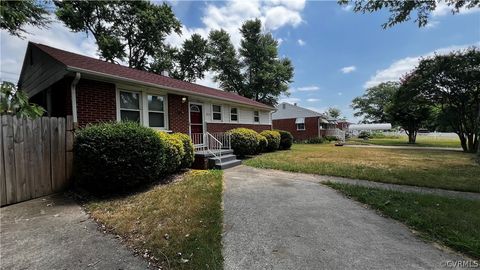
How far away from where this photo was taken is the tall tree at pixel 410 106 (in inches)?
668

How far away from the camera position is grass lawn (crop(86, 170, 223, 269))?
281cm

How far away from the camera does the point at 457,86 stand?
50.2 feet

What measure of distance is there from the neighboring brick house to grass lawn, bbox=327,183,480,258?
693 cm

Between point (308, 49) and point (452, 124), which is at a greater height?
point (308, 49)

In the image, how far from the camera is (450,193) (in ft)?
18.2

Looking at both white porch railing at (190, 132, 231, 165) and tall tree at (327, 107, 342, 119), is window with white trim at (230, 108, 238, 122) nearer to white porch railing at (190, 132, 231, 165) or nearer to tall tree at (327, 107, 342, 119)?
white porch railing at (190, 132, 231, 165)

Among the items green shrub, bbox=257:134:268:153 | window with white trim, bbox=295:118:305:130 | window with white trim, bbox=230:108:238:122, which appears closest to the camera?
green shrub, bbox=257:134:268:153

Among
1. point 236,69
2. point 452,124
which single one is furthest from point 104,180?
point 236,69

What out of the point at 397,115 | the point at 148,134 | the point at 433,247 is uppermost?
the point at 397,115

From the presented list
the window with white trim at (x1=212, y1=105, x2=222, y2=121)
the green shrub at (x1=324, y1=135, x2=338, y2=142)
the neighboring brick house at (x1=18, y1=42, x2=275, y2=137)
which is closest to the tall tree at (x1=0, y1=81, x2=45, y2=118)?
the neighboring brick house at (x1=18, y1=42, x2=275, y2=137)

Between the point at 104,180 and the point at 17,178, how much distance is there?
5.93 ft

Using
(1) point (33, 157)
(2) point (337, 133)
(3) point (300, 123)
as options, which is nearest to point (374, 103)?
(2) point (337, 133)

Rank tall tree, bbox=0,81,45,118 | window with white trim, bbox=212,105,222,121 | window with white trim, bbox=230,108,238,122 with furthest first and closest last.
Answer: window with white trim, bbox=230,108,238,122 → window with white trim, bbox=212,105,222,121 → tall tree, bbox=0,81,45,118

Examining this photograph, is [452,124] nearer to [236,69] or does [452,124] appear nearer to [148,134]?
[148,134]
